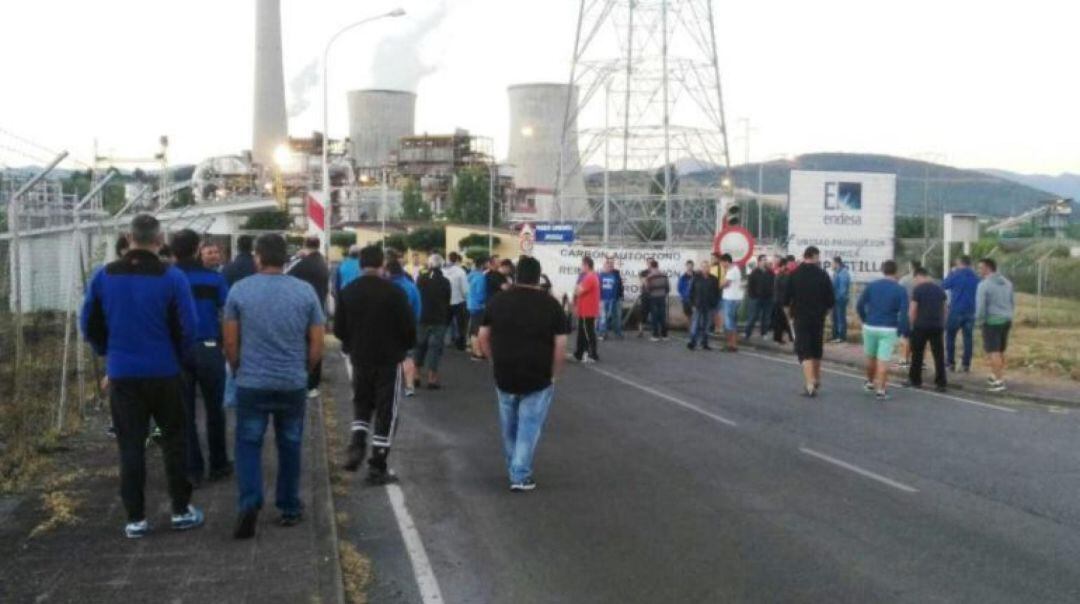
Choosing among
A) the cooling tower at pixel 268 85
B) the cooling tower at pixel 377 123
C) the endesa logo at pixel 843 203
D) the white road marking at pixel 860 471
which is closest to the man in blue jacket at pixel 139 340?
the white road marking at pixel 860 471

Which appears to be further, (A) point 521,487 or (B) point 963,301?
(B) point 963,301

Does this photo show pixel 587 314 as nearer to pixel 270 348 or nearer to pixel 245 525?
pixel 270 348

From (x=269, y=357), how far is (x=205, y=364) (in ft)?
5.55

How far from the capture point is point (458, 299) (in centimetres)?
2122

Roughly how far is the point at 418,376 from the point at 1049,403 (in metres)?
8.38

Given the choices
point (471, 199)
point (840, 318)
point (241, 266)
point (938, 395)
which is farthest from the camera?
point (471, 199)

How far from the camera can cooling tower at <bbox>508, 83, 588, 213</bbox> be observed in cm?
7825

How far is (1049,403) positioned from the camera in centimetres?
1570

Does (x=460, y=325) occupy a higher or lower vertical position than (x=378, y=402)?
lower

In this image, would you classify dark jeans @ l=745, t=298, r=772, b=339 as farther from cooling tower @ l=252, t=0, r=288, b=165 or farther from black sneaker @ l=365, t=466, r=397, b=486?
cooling tower @ l=252, t=0, r=288, b=165

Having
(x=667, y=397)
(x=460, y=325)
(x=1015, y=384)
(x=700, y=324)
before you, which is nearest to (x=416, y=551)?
(x=667, y=397)

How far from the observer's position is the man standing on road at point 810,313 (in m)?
15.4

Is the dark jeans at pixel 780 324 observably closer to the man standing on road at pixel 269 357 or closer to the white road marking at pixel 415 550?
the white road marking at pixel 415 550

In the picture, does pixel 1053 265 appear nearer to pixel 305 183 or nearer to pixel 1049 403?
pixel 1049 403
